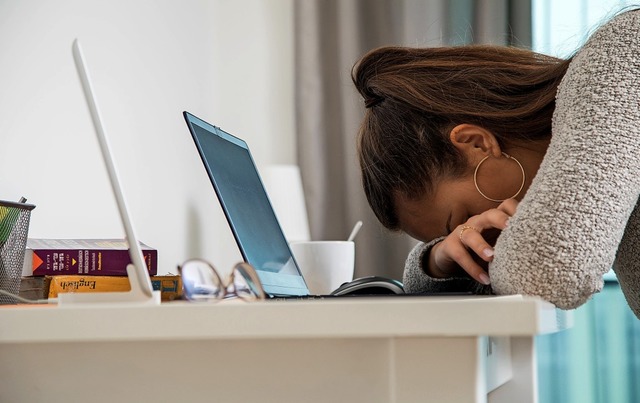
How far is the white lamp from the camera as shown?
2.41m

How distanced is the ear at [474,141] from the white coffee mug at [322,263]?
3.18ft

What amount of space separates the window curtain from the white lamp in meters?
0.35

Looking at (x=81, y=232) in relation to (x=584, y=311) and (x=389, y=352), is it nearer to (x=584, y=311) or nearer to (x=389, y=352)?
(x=389, y=352)

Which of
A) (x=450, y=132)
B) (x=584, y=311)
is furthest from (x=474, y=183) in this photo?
(x=584, y=311)

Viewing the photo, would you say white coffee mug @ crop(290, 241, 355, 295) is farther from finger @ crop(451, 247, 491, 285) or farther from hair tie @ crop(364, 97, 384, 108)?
finger @ crop(451, 247, 491, 285)

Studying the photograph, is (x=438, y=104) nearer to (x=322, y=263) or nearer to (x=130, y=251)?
(x=130, y=251)

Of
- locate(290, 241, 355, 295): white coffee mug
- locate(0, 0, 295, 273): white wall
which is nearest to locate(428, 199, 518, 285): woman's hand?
locate(0, 0, 295, 273): white wall

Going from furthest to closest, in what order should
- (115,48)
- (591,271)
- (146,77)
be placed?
(146,77)
(115,48)
(591,271)

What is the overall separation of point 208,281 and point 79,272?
447 mm

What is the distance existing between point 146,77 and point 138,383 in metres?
1.47

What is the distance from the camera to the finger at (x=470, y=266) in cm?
86

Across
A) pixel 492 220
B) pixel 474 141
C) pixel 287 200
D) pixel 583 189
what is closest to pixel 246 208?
pixel 474 141

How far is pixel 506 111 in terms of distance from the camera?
1.01m

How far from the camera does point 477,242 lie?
0.84m
